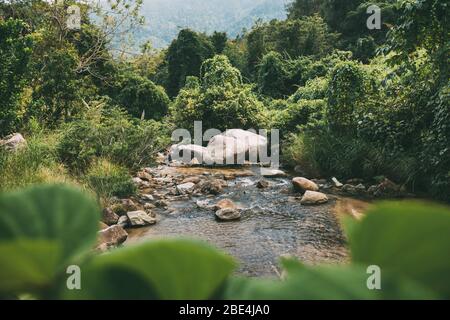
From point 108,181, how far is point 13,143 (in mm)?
2066

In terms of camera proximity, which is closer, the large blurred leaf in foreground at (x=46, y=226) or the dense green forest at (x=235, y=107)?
the large blurred leaf in foreground at (x=46, y=226)

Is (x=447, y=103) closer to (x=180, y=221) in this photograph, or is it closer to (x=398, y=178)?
(x=398, y=178)

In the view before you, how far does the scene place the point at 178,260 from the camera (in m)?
0.20

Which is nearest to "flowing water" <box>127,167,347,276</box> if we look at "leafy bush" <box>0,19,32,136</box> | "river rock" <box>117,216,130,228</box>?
"river rock" <box>117,216,130,228</box>


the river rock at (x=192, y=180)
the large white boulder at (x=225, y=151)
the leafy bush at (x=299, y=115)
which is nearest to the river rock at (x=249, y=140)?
the large white boulder at (x=225, y=151)

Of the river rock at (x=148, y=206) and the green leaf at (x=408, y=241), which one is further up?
the green leaf at (x=408, y=241)

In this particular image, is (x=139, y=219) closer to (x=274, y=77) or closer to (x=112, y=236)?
(x=112, y=236)

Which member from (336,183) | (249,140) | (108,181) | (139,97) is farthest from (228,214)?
(139,97)

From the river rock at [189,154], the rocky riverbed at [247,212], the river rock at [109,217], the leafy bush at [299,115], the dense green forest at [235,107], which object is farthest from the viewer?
the leafy bush at [299,115]

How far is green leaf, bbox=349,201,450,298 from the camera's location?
186 millimetres

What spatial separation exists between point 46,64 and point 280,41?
1693 centimetres

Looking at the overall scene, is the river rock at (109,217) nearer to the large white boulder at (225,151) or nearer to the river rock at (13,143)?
the river rock at (13,143)

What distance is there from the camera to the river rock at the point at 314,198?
7.18 m

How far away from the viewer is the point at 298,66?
2105 centimetres
